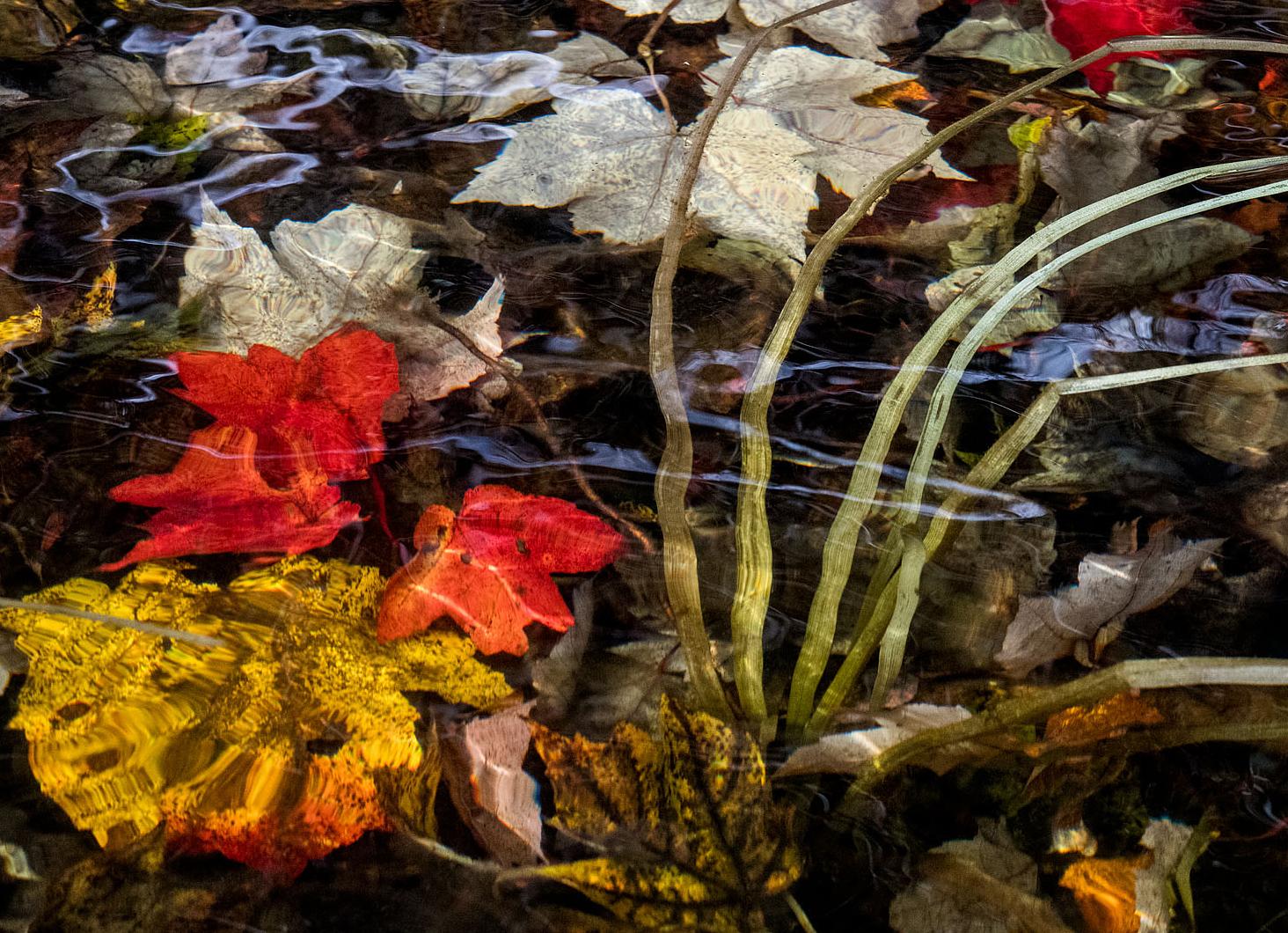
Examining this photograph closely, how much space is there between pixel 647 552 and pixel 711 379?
0.43 ft

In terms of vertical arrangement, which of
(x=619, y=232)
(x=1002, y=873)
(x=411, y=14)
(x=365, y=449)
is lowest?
(x=1002, y=873)

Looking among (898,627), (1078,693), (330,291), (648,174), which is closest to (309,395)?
(330,291)

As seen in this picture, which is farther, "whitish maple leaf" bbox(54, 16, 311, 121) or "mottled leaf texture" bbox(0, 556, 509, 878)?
"whitish maple leaf" bbox(54, 16, 311, 121)

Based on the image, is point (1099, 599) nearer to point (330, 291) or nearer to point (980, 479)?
point (980, 479)

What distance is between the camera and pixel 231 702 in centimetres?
50

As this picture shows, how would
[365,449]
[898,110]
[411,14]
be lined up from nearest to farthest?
[365,449] < [898,110] < [411,14]

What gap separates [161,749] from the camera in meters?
0.49

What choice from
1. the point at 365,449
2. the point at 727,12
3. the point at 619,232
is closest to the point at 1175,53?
the point at 727,12

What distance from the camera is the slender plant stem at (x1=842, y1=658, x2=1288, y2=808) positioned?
1.56 ft

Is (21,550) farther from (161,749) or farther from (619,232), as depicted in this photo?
(619,232)

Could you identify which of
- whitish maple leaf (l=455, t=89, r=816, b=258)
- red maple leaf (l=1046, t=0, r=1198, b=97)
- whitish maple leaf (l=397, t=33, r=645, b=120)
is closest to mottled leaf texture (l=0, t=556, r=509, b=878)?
whitish maple leaf (l=455, t=89, r=816, b=258)

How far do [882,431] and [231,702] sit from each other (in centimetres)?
43

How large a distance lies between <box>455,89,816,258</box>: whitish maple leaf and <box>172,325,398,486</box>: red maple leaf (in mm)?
169

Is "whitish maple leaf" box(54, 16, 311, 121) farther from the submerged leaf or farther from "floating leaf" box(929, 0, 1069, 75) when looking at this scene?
"floating leaf" box(929, 0, 1069, 75)
